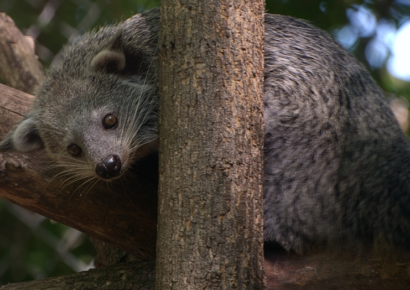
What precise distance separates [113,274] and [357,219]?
57.1 inches

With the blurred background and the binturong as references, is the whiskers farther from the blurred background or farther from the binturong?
the blurred background

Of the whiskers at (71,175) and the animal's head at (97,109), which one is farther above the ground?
the animal's head at (97,109)

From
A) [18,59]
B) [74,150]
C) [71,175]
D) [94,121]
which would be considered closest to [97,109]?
[94,121]

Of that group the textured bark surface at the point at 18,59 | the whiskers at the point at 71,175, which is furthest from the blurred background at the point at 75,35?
the whiskers at the point at 71,175

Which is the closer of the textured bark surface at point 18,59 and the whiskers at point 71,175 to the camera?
the whiskers at point 71,175

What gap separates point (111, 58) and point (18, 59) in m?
1.58

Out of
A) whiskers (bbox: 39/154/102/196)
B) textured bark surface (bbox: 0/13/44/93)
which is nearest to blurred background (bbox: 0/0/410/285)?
textured bark surface (bbox: 0/13/44/93)

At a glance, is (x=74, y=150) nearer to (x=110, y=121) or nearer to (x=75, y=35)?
(x=110, y=121)

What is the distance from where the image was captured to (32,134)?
373 centimetres

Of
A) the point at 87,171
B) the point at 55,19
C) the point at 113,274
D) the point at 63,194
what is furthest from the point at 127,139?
the point at 55,19

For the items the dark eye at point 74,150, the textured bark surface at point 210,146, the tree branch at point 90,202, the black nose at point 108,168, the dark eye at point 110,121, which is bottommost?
the tree branch at point 90,202

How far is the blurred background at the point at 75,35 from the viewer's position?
4906mm

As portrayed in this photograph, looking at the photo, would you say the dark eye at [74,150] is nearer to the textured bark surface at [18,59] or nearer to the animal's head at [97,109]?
the animal's head at [97,109]

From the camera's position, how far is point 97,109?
3.57 m
